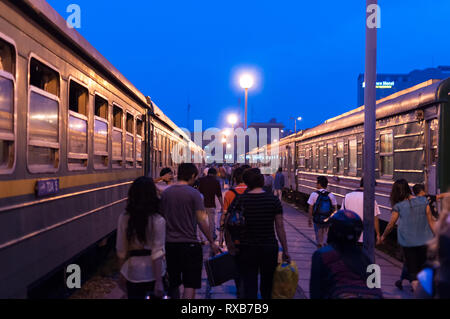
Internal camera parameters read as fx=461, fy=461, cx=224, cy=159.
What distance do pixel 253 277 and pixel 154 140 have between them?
7882mm

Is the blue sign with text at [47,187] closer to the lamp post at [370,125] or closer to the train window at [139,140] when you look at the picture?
the lamp post at [370,125]

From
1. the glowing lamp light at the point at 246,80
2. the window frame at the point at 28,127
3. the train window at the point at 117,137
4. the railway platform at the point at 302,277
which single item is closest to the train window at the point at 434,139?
the railway platform at the point at 302,277

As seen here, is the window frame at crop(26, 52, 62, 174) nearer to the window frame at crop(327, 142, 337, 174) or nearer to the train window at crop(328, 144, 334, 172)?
the window frame at crop(327, 142, 337, 174)

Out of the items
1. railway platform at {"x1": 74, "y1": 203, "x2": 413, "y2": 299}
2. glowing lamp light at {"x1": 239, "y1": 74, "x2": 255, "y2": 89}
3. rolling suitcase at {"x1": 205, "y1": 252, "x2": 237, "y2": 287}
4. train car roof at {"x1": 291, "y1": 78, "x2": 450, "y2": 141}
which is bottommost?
railway platform at {"x1": 74, "y1": 203, "x2": 413, "y2": 299}

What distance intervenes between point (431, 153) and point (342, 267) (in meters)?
6.12

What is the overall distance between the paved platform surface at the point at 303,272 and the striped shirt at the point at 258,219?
2.07m

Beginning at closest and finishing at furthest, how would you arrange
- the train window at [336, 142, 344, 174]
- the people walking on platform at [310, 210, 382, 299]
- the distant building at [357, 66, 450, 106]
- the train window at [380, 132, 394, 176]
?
1. the people walking on platform at [310, 210, 382, 299]
2. the train window at [380, 132, 394, 176]
3. the train window at [336, 142, 344, 174]
4. the distant building at [357, 66, 450, 106]

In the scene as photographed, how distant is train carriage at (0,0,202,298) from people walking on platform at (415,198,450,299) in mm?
3158

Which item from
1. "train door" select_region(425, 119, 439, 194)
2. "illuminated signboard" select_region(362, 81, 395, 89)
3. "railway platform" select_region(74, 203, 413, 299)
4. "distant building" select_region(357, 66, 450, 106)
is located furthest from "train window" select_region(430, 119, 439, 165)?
"illuminated signboard" select_region(362, 81, 395, 89)

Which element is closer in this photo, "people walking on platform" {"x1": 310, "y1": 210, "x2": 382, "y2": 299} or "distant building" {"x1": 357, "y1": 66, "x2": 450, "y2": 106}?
"people walking on platform" {"x1": 310, "y1": 210, "x2": 382, "y2": 299}

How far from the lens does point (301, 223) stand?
1389cm

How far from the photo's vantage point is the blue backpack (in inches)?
308

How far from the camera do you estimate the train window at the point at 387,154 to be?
9.76 meters

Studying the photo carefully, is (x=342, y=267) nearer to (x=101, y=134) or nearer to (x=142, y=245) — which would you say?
(x=142, y=245)
